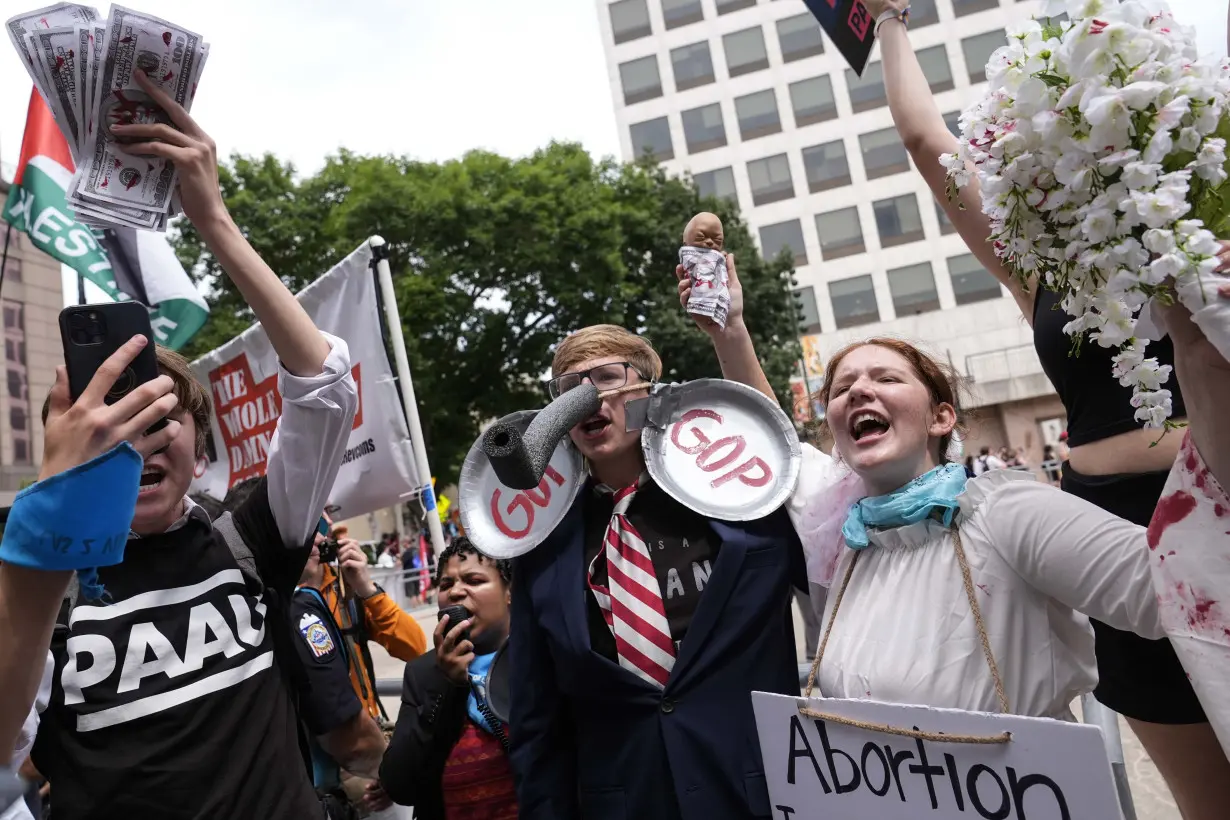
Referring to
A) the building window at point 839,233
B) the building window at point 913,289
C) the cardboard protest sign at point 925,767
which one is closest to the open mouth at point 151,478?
the cardboard protest sign at point 925,767

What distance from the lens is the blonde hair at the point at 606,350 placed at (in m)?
2.34

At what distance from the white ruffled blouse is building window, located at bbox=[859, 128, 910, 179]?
3441 cm

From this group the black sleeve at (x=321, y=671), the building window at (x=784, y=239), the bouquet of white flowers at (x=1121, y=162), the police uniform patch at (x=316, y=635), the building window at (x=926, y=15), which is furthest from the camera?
the building window at (x=784, y=239)

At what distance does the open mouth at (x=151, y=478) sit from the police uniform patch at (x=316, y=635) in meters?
1.00

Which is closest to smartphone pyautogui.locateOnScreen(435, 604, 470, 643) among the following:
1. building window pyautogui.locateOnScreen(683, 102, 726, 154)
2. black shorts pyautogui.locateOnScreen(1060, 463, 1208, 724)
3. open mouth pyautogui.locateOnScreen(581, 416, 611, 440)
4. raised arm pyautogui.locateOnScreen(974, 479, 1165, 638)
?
open mouth pyautogui.locateOnScreen(581, 416, 611, 440)

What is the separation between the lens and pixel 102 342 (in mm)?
1380

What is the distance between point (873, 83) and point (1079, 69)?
3594cm

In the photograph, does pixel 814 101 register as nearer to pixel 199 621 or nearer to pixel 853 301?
pixel 853 301

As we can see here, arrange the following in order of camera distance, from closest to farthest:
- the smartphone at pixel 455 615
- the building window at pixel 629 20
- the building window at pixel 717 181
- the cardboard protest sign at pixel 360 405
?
1. the smartphone at pixel 455 615
2. the cardboard protest sign at pixel 360 405
3. the building window at pixel 717 181
4. the building window at pixel 629 20

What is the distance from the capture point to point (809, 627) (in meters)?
2.21

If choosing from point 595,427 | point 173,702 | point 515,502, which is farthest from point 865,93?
point 173,702

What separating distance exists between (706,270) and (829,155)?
3398 centimetres

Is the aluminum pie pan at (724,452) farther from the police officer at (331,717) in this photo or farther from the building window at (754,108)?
the building window at (754,108)

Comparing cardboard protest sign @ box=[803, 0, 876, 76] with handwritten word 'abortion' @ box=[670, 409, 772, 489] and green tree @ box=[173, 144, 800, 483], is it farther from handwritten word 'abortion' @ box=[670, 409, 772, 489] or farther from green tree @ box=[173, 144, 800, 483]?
green tree @ box=[173, 144, 800, 483]
